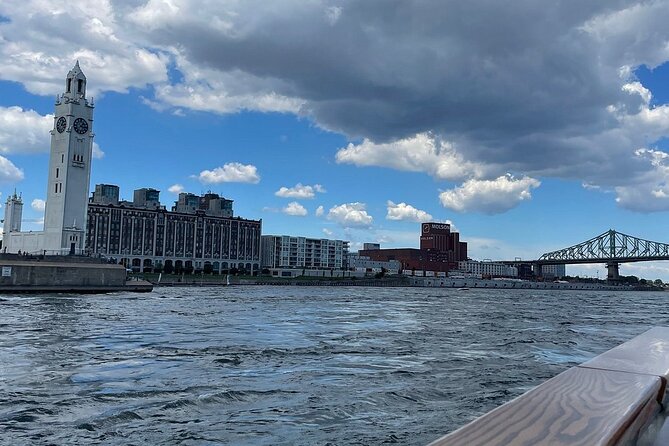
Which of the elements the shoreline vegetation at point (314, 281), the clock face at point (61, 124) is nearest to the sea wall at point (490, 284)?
the shoreline vegetation at point (314, 281)

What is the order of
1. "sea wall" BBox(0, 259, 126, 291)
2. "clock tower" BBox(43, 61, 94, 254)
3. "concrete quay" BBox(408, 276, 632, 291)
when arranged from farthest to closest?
"concrete quay" BBox(408, 276, 632, 291), "clock tower" BBox(43, 61, 94, 254), "sea wall" BBox(0, 259, 126, 291)

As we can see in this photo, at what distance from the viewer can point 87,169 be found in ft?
333

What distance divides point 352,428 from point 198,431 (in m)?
2.12

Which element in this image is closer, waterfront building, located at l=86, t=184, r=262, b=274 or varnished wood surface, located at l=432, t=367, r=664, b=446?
varnished wood surface, located at l=432, t=367, r=664, b=446

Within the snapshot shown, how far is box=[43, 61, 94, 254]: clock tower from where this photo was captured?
9744 cm

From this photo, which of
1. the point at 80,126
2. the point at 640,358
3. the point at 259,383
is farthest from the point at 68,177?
the point at 640,358

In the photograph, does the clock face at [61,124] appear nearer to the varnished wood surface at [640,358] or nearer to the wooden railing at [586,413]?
the varnished wood surface at [640,358]

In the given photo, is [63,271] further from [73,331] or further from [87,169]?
[73,331]

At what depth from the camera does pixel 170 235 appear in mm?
157750

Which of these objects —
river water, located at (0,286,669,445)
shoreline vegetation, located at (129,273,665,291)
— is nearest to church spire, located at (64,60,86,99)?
shoreline vegetation, located at (129,273,665,291)

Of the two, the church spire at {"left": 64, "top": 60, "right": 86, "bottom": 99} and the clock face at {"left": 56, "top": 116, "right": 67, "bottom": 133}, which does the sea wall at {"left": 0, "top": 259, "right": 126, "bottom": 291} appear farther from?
the church spire at {"left": 64, "top": 60, "right": 86, "bottom": 99}

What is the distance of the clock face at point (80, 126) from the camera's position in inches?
3981

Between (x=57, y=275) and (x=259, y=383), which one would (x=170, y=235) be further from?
(x=259, y=383)

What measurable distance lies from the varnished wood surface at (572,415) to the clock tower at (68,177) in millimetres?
102781
